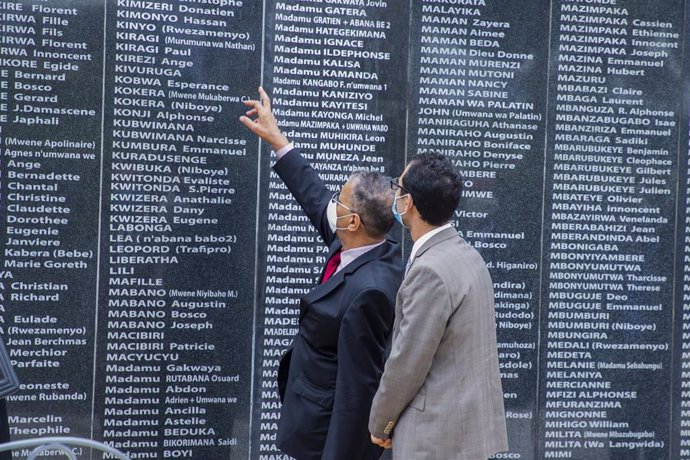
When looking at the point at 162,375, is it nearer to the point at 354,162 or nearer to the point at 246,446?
the point at 246,446

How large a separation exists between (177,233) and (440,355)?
230 cm

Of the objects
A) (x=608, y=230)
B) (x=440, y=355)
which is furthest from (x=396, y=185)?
(x=608, y=230)

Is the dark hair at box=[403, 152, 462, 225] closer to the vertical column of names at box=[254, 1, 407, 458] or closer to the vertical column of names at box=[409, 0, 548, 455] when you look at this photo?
the vertical column of names at box=[254, 1, 407, 458]

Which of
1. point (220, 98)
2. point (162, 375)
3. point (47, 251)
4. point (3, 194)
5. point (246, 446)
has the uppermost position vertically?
point (220, 98)

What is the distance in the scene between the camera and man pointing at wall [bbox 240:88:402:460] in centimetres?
342

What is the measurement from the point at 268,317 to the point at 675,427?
9.44ft

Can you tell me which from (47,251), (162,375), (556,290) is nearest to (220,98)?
(47,251)

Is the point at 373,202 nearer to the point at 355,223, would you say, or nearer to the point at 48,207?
the point at 355,223

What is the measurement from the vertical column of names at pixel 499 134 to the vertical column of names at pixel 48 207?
205 cm

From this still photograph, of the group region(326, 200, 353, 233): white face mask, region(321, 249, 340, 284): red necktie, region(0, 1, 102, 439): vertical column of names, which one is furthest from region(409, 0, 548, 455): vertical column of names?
region(0, 1, 102, 439): vertical column of names

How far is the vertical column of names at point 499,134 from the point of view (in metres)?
5.50

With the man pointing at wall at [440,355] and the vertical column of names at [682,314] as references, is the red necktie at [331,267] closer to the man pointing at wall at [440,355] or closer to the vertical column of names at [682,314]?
the man pointing at wall at [440,355]

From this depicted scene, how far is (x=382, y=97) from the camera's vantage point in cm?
540

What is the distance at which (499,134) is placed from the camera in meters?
5.59
